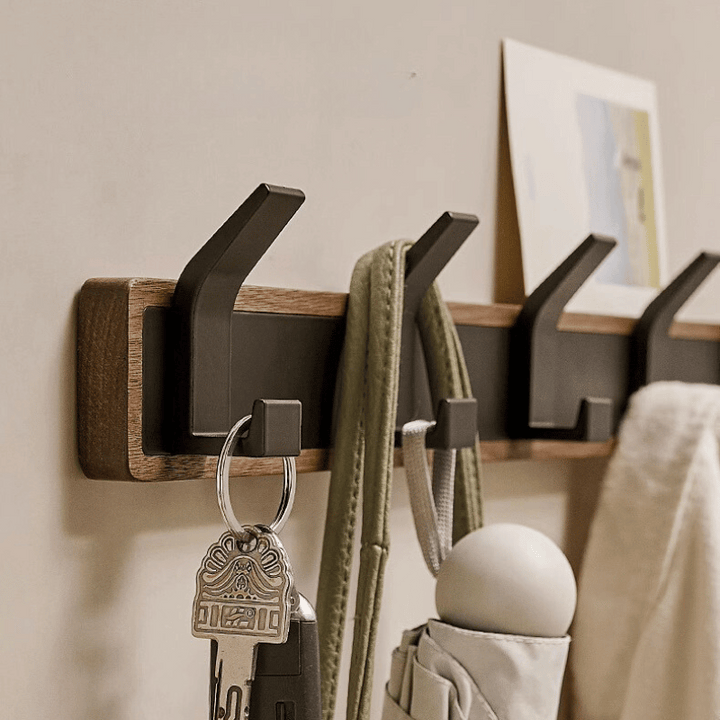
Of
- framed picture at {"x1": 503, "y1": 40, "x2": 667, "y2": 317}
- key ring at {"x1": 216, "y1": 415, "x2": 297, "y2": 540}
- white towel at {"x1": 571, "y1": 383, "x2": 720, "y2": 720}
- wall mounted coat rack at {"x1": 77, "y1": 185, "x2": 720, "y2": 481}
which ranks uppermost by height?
framed picture at {"x1": 503, "y1": 40, "x2": 667, "y2": 317}

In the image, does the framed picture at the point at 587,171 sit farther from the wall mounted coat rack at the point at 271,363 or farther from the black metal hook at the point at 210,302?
the black metal hook at the point at 210,302

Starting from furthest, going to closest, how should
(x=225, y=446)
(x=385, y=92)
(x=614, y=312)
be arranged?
(x=614, y=312) → (x=385, y=92) → (x=225, y=446)

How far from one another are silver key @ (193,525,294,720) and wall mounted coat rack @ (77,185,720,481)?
0.03 meters

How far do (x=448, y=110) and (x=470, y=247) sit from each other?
65 mm

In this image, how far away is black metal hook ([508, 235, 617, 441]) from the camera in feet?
1.74

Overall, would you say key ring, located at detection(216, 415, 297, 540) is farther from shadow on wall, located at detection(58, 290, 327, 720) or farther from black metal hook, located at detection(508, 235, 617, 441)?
black metal hook, located at detection(508, 235, 617, 441)

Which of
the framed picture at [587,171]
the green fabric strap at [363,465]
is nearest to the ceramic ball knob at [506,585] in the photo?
the green fabric strap at [363,465]

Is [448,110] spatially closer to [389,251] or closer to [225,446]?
[389,251]

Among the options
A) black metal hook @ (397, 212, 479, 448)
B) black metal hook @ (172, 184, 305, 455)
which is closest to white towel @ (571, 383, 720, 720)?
black metal hook @ (397, 212, 479, 448)

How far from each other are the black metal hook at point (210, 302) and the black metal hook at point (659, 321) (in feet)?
0.95

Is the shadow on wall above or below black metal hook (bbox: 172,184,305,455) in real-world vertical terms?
below

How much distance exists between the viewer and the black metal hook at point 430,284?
44 centimetres

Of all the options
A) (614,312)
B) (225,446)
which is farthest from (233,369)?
(614,312)

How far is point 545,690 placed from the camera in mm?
417
